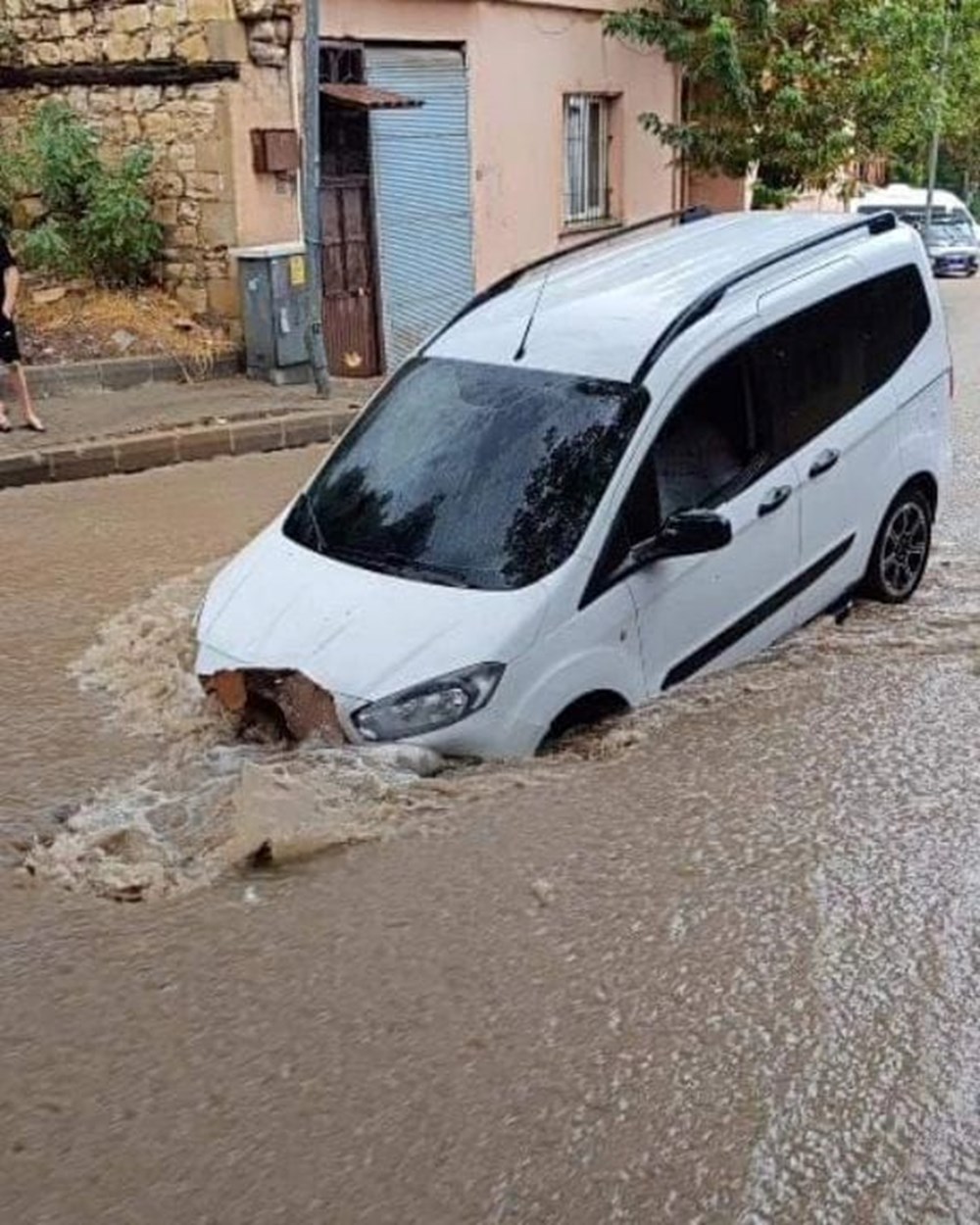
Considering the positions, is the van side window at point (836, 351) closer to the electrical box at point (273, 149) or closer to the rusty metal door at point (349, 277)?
the electrical box at point (273, 149)

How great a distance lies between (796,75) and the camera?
17234 mm

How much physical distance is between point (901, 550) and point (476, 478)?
8.80ft

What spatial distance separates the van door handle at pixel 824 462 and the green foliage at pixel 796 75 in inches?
462

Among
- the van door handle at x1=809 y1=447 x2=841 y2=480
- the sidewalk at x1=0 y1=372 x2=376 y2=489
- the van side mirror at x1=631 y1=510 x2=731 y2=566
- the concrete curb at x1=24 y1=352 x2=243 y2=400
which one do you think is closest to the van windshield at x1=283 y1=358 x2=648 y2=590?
the van side mirror at x1=631 y1=510 x2=731 y2=566

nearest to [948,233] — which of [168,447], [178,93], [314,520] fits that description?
[178,93]

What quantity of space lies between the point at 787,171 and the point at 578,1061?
16.5 m

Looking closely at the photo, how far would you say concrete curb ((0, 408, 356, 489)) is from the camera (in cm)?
1046

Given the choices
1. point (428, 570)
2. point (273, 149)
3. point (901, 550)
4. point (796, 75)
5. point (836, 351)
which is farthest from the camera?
point (796, 75)

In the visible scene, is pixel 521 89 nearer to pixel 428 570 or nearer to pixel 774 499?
pixel 774 499

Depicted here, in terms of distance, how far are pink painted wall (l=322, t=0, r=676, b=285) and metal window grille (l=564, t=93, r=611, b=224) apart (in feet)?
0.52

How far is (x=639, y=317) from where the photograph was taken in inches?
227

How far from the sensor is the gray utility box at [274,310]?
42.9 ft

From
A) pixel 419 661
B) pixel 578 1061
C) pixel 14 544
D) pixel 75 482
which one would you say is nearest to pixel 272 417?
pixel 75 482

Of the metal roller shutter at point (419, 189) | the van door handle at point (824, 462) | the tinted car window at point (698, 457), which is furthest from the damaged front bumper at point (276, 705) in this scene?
the metal roller shutter at point (419, 189)
